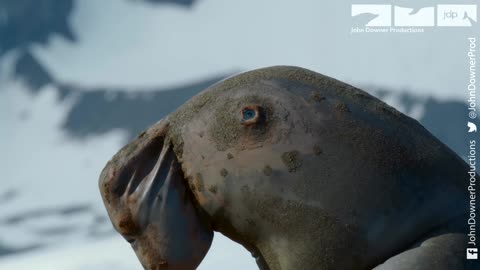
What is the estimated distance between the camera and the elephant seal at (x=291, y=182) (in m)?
4.23

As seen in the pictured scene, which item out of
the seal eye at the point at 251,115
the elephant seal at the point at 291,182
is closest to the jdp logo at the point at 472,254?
the elephant seal at the point at 291,182

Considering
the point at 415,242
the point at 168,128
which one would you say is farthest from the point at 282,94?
the point at 415,242

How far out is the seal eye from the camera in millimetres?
Answer: 4395

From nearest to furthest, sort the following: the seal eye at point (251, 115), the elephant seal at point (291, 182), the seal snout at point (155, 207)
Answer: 1. the elephant seal at point (291, 182)
2. the seal eye at point (251, 115)
3. the seal snout at point (155, 207)

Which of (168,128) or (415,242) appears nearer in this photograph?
(415,242)

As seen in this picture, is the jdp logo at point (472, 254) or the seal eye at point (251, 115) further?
the seal eye at point (251, 115)

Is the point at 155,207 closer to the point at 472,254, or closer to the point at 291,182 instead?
the point at 291,182

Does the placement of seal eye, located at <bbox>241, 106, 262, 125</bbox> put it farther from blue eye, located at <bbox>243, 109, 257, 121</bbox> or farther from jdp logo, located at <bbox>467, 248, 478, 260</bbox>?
jdp logo, located at <bbox>467, 248, 478, 260</bbox>

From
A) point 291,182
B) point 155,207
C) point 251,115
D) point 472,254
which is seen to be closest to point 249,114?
point 251,115

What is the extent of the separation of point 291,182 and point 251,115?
0.35 m

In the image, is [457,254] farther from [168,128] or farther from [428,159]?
[168,128]

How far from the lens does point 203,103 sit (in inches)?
183

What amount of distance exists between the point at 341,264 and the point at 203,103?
100cm

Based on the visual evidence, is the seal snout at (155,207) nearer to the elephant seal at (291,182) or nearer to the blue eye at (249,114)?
the elephant seal at (291,182)
